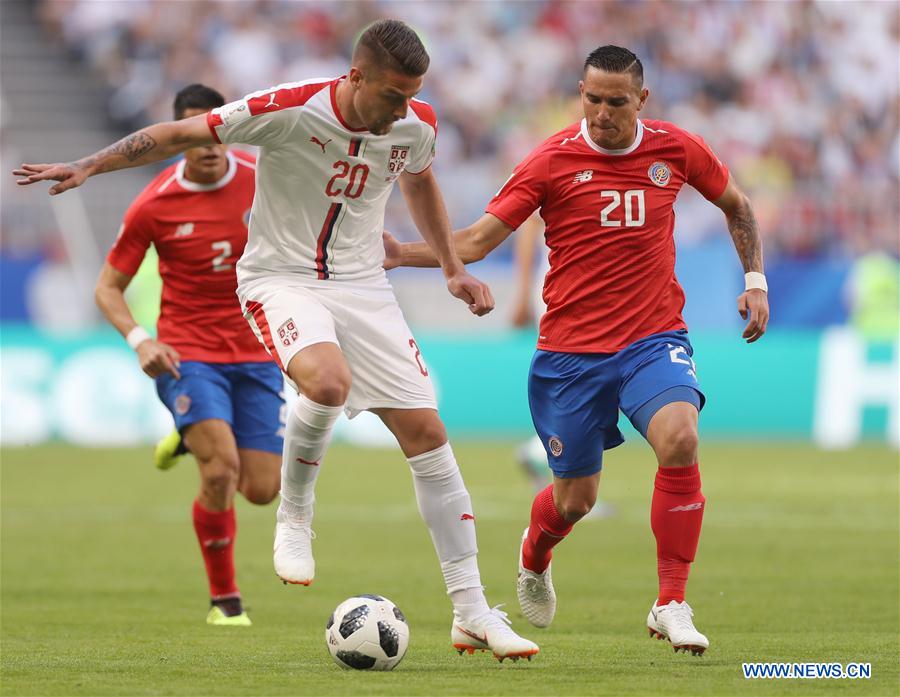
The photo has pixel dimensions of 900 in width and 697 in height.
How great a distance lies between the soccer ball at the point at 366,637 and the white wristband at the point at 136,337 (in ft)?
6.96

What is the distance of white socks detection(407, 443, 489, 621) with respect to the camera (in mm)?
6879

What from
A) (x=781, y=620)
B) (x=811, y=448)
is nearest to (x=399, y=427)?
(x=781, y=620)

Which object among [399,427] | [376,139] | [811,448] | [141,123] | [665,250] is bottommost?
[811,448]

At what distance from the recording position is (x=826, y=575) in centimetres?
1034

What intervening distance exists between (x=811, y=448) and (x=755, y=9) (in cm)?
1014

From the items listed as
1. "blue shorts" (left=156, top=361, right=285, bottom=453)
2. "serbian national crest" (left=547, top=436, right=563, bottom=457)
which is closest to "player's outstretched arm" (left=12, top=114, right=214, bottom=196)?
"serbian national crest" (left=547, top=436, right=563, bottom=457)

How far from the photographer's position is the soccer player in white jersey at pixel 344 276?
6.65 metres

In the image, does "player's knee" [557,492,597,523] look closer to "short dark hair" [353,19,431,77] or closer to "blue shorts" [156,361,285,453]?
"blue shorts" [156,361,285,453]

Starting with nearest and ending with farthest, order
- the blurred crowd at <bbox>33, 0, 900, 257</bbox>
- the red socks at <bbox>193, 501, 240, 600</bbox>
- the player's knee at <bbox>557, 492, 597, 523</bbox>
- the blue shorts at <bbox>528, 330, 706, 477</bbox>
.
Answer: the blue shorts at <bbox>528, 330, 706, 477</bbox> < the player's knee at <bbox>557, 492, 597, 523</bbox> < the red socks at <bbox>193, 501, 240, 600</bbox> < the blurred crowd at <bbox>33, 0, 900, 257</bbox>

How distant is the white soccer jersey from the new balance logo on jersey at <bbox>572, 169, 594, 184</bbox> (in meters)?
0.71

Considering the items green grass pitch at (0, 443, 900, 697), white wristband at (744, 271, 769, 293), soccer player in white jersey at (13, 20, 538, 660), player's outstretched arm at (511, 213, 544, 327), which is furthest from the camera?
player's outstretched arm at (511, 213, 544, 327)

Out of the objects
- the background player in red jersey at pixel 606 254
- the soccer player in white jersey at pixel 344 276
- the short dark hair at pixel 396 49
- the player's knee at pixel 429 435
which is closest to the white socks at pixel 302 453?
the soccer player in white jersey at pixel 344 276

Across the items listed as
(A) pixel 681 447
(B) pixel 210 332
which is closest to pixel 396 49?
(A) pixel 681 447

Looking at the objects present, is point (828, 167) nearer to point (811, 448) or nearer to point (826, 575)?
point (811, 448)
